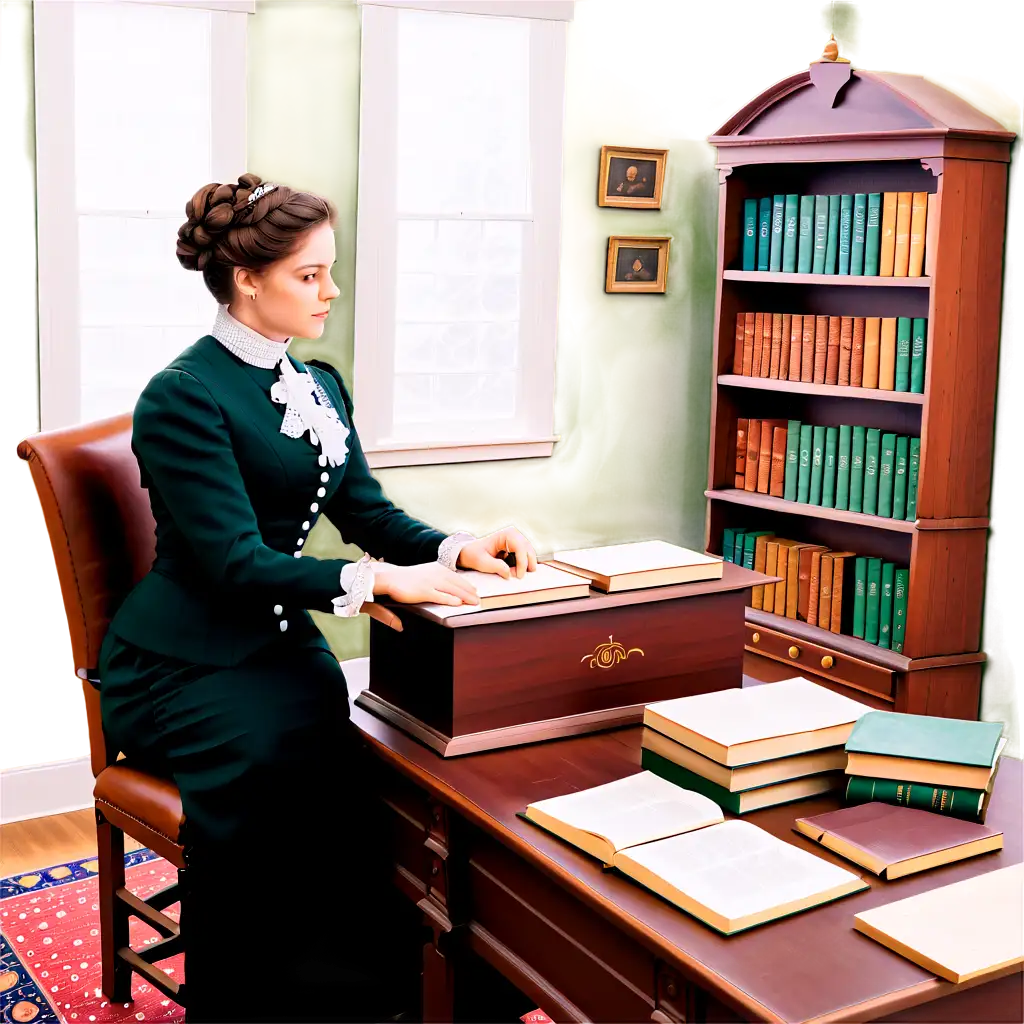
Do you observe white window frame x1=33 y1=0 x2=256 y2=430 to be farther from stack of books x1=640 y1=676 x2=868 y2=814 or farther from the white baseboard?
stack of books x1=640 y1=676 x2=868 y2=814

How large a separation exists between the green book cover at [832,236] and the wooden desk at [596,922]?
256 centimetres

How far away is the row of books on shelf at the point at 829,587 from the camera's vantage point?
165 inches

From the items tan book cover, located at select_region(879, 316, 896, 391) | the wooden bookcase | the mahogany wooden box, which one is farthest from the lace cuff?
tan book cover, located at select_region(879, 316, 896, 391)

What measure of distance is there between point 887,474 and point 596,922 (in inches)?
111

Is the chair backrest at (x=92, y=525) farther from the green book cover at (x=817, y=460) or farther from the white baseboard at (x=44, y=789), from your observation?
the green book cover at (x=817, y=460)

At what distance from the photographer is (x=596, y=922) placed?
1.66 meters

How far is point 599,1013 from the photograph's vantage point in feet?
5.46

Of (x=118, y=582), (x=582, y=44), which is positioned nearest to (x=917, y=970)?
(x=118, y=582)

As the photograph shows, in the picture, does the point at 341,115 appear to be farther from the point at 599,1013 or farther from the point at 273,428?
the point at 599,1013

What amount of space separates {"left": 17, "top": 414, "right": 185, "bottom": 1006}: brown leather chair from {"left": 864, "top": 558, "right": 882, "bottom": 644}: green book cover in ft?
8.13

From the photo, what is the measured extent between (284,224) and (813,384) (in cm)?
254

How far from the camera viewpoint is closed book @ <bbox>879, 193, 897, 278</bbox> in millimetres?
4066

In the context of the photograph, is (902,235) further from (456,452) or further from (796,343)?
(456,452)

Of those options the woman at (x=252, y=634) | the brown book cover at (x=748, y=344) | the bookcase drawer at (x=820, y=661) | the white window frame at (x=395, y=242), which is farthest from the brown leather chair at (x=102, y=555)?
the brown book cover at (x=748, y=344)
